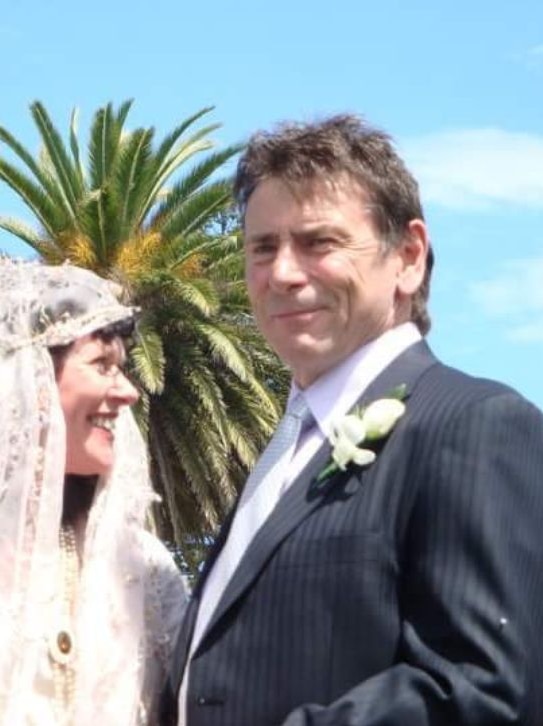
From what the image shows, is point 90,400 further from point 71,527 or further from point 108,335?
point 71,527

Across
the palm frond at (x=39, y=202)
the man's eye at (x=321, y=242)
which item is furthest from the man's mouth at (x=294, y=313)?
the palm frond at (x=39, y=202)

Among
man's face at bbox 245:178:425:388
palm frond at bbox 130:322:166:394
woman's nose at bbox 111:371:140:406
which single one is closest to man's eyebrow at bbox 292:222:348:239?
man's face at bbox 245:178:425:388

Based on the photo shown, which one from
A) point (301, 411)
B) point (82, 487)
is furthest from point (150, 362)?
point (301, 411)

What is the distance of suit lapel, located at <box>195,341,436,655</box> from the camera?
13.0ft

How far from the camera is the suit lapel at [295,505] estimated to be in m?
3.97

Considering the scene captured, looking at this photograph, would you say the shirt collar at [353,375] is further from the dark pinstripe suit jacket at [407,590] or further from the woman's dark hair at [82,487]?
the woman's dark hair at [82,487]

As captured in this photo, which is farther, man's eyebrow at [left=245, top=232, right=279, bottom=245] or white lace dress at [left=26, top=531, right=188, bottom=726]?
white lace dress at [left=26, top=531, right=188, bottom=726]

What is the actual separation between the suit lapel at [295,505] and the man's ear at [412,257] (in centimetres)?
16

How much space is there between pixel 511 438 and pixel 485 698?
0.57m

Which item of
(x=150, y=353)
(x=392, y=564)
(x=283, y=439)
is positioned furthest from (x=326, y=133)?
(x=150, y=353)

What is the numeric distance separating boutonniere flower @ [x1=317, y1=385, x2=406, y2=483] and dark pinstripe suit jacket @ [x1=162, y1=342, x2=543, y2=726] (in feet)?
0.08

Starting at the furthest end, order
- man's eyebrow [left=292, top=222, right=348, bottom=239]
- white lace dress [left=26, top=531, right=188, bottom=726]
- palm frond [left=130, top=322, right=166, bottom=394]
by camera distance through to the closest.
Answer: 1. palm frond [left=130, top=322, right=166, bottom=394]
2. white lace dress [left=26, top=531, right=188, bottom=726]
3. man's eyebrow [left=292, top=222, right=348, bottom=239]

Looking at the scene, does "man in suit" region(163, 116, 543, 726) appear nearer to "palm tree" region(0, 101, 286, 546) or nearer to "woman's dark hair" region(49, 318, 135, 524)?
"woman's dark hair" region(49, 318, 135, 524)

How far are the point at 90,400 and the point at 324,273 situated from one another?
1162 millimetres
